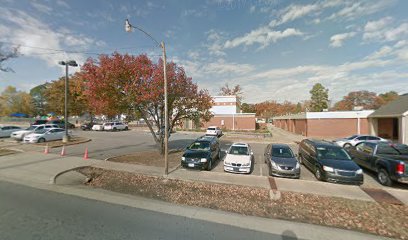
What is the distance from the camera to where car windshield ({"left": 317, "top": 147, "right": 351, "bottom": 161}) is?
30.5 feet

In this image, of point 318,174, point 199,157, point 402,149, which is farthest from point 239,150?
point 402,149

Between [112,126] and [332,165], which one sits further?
[112,126]

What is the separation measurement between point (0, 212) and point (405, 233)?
1035cm

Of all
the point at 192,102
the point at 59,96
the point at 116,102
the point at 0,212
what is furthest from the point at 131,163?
the point at 59,96

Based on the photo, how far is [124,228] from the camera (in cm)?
457

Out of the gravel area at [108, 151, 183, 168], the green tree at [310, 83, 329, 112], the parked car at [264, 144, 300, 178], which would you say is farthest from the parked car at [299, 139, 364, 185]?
the green tree at [310, 83, 329, 112]

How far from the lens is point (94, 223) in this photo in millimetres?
4773

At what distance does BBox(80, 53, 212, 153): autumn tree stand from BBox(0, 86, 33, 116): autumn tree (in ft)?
268

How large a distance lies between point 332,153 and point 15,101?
9601 centimetres

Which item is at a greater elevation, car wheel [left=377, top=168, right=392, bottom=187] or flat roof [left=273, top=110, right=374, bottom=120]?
flat roof [left=273, top=110, right=374, bottom=120]

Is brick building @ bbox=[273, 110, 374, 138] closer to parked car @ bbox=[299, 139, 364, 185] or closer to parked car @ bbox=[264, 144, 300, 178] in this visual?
parked car @ bbox=[299, 139, 364, 185]

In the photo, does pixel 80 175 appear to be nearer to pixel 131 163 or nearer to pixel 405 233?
pixel 131 163

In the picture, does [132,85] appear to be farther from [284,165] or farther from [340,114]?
[340,114]

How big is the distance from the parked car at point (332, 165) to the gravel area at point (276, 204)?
1770mm
